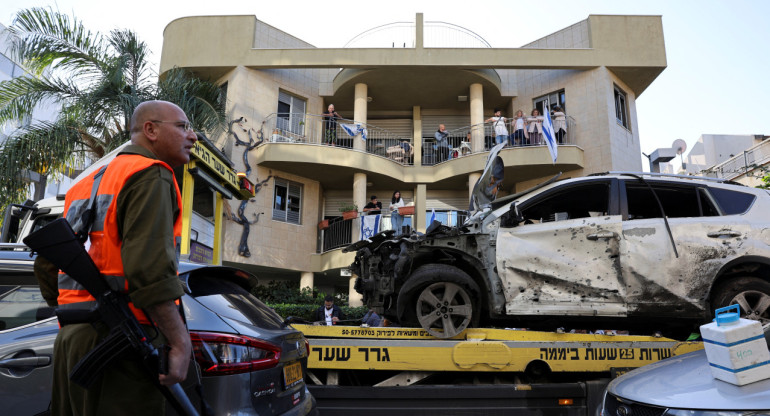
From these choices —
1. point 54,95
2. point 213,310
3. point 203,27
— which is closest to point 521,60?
point 203,27

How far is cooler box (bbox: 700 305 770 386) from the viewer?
2916 mm

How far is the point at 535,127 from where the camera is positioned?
60.5 feet

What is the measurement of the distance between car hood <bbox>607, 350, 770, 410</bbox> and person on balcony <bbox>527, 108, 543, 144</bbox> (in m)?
15.2

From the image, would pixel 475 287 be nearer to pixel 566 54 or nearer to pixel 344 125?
pixel 344 125

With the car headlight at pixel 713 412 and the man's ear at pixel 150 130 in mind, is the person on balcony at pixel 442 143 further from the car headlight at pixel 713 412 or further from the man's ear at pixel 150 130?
the man's ear at pixel 150 130

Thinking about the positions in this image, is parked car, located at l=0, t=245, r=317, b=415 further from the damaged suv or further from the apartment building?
the apartment building

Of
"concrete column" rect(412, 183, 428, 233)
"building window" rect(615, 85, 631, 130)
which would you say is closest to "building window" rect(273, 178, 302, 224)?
"concrete column" rect(412, 183, 428, 233)

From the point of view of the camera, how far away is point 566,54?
62.4 feet

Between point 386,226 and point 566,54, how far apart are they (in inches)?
364

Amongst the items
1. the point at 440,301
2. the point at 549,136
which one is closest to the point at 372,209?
the point at 549,136

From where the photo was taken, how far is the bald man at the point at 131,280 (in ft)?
6.02

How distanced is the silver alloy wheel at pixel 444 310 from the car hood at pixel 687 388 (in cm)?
179

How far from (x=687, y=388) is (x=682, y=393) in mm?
84

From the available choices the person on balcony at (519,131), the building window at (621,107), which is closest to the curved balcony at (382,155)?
the person on balcony at (519,131)
